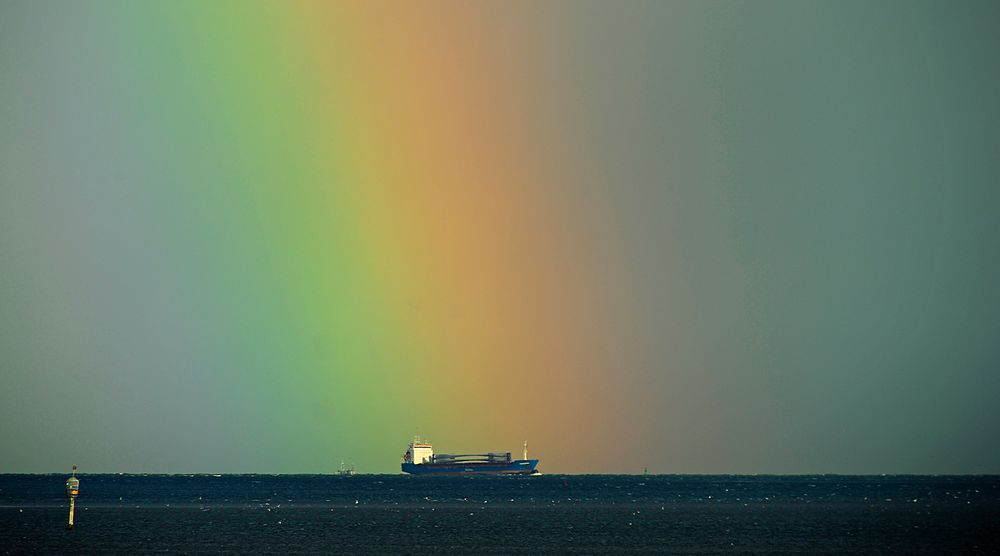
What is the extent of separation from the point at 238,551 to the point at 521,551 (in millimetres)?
19642

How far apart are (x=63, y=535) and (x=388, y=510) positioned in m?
57.2

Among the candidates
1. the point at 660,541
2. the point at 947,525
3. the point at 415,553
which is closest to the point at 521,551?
the point at 415,553

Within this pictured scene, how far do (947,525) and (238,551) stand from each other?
70370 mm

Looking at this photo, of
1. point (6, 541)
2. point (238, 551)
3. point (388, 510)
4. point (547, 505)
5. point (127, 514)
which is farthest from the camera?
point (547, 505)

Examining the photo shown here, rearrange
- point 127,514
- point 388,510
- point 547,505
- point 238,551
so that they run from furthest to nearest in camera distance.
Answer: point 547,505 < point 388,510 < point 127,514 < point 238,551

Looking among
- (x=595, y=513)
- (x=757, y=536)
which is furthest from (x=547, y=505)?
(x=757, y=536)

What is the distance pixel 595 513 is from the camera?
140750 millimetres

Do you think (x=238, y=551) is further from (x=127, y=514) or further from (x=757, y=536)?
(x=127, y=514)

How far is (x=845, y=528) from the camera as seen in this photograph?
110 metres

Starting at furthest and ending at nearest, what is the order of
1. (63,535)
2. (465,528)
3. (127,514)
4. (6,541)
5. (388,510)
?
(388,510) → (127,514) → (465,528) → (63,535) → (6,541)

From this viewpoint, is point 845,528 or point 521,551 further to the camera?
point 845,528

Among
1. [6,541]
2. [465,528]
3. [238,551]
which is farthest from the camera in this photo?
[465,528]

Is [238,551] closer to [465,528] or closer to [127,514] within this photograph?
[465,528]

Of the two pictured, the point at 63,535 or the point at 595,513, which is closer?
the point at 63,535
